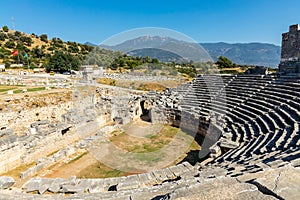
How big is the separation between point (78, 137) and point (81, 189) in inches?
288

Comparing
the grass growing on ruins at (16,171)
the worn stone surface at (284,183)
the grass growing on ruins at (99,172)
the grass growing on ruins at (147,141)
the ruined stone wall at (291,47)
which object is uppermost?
the ruined stone wall at (291,47)

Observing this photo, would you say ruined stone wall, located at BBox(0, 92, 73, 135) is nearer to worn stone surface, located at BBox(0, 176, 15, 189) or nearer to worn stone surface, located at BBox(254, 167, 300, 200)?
worn stone surface, located at BBox(0, 176, 15, 189)

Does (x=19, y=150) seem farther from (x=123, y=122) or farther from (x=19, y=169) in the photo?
(x=123, y=122)

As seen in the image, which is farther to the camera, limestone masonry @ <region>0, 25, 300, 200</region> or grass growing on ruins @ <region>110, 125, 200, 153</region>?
grass growing on ruins @ <region>110, 125, 200, 153</region>

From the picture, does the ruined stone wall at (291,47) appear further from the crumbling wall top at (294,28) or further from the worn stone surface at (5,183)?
the worn stone surface at (5,183)

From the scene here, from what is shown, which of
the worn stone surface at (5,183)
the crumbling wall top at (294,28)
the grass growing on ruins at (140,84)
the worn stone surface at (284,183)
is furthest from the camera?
the grass growing on ruins at (140,84)

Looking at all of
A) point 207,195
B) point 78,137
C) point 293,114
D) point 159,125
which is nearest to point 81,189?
point 207,195

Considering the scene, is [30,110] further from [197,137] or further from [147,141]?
[197,137]

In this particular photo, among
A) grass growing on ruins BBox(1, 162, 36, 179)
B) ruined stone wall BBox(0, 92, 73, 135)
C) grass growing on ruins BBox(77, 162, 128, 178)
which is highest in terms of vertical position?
ruined stone wall BBox(0, 92, 73, 135)

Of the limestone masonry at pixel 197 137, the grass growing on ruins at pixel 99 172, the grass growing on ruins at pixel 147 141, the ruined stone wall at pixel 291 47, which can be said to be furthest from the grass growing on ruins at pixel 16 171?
the ruined stone wall at pixel 291 47

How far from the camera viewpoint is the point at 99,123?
16.0 m

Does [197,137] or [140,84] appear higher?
[140,84]

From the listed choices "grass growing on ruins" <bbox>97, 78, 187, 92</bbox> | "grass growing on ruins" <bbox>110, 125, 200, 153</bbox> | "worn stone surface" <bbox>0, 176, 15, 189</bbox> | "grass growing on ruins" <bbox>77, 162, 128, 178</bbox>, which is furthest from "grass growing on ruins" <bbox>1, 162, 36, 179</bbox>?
"grass growing on ruins" <bbox>97, 78, 187, 92</bbox>

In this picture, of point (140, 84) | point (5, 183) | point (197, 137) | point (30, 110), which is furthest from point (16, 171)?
point (140, 84)
